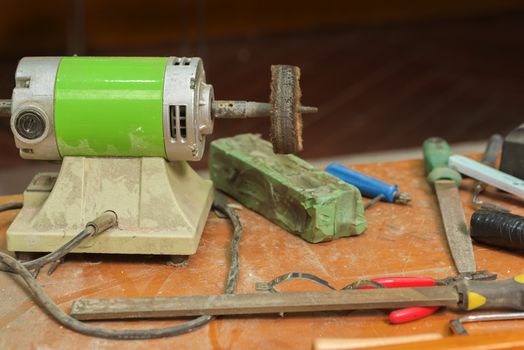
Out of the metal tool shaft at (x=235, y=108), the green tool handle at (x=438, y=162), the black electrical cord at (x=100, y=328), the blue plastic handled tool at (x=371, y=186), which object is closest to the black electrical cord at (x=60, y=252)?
the black electrical cord at (x=100, y=328)

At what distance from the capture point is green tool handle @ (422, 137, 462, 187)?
1195mm

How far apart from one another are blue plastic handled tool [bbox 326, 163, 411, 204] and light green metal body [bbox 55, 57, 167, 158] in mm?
361

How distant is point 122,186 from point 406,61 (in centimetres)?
241

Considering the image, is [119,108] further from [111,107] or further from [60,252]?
[60,252]

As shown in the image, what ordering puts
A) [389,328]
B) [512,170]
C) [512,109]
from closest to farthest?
[389,328] < [512,170] < [512,109]

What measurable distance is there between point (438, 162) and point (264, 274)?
43 cm

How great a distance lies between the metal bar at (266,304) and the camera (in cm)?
86

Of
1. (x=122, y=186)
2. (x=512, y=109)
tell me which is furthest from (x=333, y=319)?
(x=512, y=109)

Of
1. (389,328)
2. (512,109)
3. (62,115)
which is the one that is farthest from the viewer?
(512,109)

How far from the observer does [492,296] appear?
86 centimetres

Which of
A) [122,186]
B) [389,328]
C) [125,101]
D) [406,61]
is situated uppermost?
[406,61]

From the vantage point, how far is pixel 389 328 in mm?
858

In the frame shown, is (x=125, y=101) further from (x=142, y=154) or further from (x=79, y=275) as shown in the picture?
(x=79, y=275)

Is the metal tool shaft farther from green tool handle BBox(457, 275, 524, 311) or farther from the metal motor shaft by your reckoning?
green tool handle BBox(457, 275, 524, 311)
